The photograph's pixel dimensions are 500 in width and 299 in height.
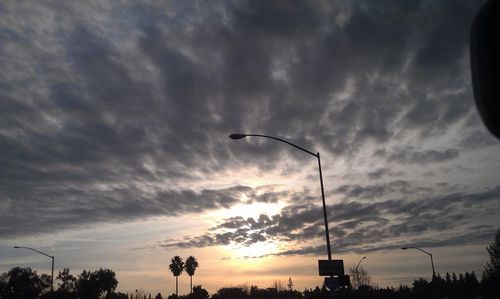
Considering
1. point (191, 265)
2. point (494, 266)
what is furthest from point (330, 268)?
point (191, 265)

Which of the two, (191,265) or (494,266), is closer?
(494,266)

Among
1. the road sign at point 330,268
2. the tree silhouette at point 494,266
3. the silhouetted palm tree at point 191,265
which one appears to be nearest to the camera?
the road sign at point 330,268

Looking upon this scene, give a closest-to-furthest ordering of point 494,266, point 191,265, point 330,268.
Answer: point 330,268 → point 494,266 → point 191,265

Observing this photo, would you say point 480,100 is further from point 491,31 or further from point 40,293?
point 40,293

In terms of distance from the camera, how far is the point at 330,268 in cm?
2086

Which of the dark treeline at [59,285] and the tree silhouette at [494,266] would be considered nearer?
the tree silhouette at [494,266]

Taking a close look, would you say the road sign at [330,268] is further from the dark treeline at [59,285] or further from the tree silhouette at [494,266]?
the dark treeline at [59,285]

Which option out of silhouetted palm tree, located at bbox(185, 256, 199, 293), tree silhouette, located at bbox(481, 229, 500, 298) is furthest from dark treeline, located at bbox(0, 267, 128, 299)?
tree silhouette, located at bbox(481, 229, 500, 298)

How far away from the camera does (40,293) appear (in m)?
137

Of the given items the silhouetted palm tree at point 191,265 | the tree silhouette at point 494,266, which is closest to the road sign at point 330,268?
the tree silhouette at point 494,266

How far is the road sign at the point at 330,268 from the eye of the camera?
20.7 m

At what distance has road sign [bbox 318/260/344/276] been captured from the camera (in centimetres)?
2070

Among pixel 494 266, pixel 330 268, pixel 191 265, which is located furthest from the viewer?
pixel 191 265

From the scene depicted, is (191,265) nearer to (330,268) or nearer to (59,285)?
(59,285)
